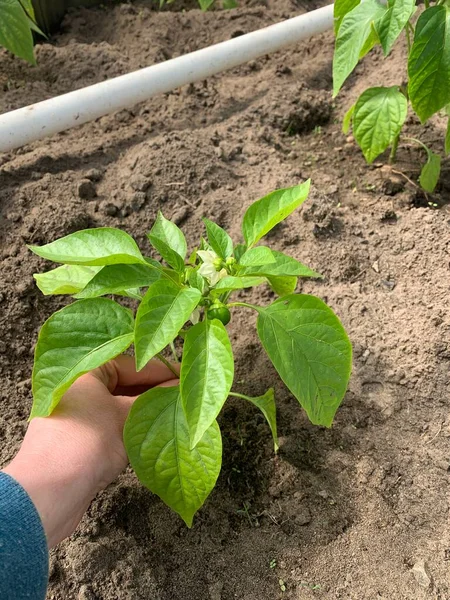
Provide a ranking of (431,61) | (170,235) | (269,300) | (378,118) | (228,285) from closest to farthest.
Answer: (228,285) < (170,235) < (431,61) < (269,300) < (378,118)

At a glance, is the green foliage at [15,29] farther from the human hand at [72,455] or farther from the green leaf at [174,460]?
the green leaf at [174,460]

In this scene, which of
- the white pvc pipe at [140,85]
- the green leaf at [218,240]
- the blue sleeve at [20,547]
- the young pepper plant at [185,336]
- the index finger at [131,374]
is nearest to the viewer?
the blue sleeve at [20,547]

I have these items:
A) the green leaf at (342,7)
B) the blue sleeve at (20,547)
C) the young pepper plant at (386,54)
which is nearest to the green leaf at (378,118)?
the young pepper plant at (386,54)

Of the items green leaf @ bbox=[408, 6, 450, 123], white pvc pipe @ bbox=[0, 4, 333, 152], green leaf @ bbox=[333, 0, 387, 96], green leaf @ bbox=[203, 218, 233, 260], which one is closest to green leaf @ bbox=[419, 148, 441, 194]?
green leaf @ bbox=[408, 6, 450, 123]

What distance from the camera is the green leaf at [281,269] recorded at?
118 cm

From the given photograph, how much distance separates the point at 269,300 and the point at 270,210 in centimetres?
56

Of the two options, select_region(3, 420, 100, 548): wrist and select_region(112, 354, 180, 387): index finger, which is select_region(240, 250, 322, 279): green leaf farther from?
select_region(3, 420, 100, 548): wrist

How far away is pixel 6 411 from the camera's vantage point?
5.23 feet

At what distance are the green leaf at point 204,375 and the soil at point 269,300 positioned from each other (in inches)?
18.8

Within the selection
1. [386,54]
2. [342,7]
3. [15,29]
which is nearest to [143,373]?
[386,54]

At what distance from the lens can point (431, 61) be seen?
1673 mm

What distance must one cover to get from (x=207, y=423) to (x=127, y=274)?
375 millimetres

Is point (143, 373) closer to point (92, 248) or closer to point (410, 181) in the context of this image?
point (92, 248)

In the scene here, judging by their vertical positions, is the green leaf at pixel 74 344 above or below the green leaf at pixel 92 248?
below
